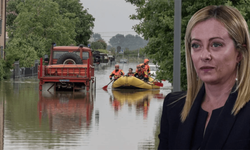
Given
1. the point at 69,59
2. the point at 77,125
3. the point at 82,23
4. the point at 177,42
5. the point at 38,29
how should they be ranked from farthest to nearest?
the point at 82,23 < the point at 38,29 < the point at 69,59 < the point at 77,125 < the point at 177,42

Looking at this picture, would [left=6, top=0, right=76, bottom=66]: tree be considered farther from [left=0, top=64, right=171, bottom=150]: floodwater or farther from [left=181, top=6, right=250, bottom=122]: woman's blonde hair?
[left=181, top=6, right=250, bottom=122]: woman's blonde hair

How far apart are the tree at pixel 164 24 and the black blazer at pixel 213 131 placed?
12182 millimetres

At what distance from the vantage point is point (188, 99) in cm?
231

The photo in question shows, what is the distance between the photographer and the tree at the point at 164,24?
15016 mm

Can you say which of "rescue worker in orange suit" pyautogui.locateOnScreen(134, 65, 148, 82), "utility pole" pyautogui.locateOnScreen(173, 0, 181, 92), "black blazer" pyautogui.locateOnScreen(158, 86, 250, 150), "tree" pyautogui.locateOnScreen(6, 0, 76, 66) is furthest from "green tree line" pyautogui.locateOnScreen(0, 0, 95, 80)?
"black blazer" pyautogui.locateOnScreen(158, 86, 250, 150)

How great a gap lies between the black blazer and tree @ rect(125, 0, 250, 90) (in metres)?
12.2

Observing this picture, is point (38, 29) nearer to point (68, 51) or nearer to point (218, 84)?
point (68, 51)

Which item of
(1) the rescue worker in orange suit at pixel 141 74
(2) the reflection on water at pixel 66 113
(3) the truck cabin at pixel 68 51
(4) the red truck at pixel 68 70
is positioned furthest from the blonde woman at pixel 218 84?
(1) the rescue worker in orange suit at pixel 141 74

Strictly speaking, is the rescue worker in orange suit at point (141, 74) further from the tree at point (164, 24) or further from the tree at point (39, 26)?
the tree at point (39, 26)

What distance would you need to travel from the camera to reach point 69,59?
2917 centimetres

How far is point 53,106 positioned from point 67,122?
17.2 ft

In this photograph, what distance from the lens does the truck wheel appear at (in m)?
29.2

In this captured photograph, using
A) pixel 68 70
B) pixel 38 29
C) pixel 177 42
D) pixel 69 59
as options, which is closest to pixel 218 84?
pixel 177 42

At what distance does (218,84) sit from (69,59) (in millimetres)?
27209
